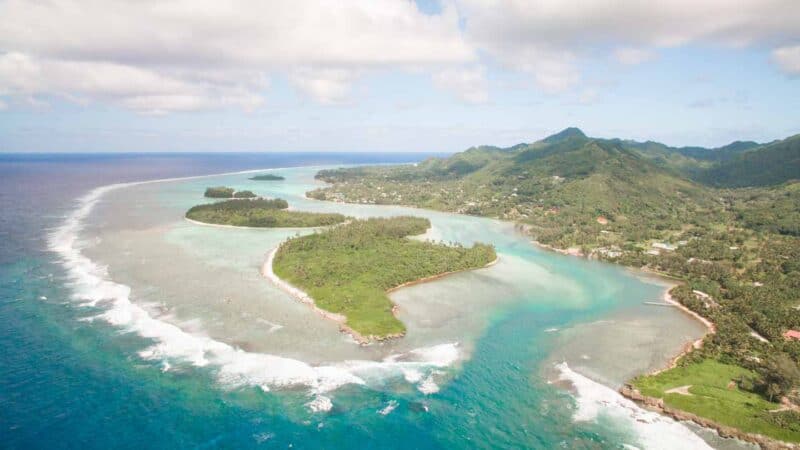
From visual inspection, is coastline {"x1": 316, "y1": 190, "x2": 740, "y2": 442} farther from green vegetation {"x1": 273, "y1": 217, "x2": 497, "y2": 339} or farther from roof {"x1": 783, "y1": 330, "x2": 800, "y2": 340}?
roof {"x1": 783, "y1": 330, "x2": 800, "y2": 340}

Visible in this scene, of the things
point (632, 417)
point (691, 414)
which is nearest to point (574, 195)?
point (691, 414)

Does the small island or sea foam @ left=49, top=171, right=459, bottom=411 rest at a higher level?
the small island

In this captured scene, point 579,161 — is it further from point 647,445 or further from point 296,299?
point 647,445

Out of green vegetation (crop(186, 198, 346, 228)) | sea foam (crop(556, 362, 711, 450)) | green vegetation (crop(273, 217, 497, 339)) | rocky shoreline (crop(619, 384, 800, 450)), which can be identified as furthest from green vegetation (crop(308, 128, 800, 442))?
green vegetation (crop(186, 198, 346, 228))

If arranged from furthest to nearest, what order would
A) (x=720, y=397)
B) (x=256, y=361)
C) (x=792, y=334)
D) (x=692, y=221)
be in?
(x=692, y=221) → (x=792, y=334) → (x=256, y=361) → (x=720, y=397)

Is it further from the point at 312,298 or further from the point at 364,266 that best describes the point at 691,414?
the point at 364,266

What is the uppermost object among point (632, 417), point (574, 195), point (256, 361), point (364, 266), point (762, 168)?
point (762, 168)

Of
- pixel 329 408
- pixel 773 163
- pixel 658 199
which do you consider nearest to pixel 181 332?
pixel 329 408
